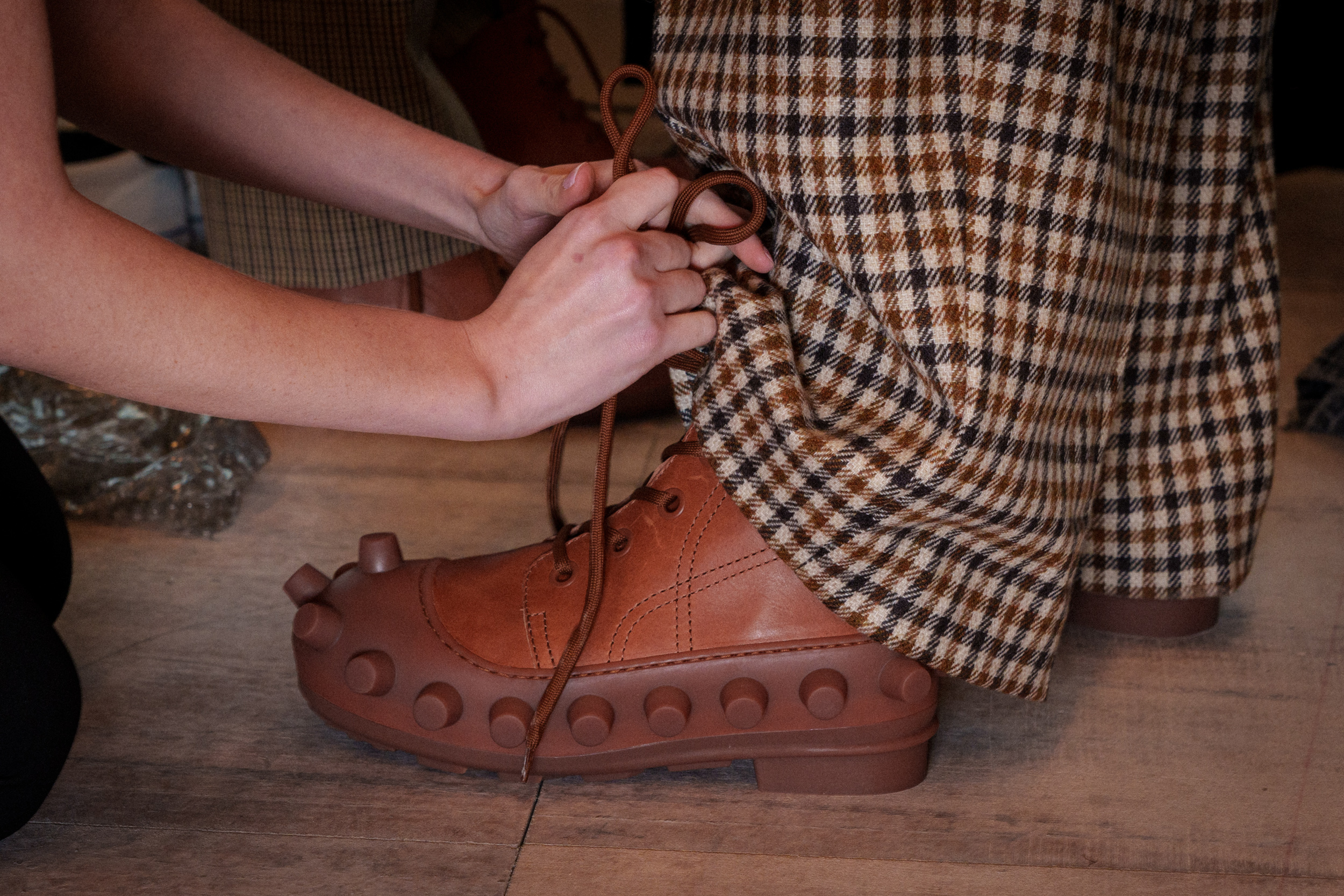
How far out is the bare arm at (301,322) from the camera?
1.85 ft

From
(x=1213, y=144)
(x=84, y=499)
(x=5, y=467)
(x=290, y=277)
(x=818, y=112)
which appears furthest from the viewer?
(x=290, y=277)

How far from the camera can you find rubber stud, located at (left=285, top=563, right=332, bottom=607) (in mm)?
875

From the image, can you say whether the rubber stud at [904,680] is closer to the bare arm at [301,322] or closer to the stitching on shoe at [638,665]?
the stitching on shoe at [638,665]

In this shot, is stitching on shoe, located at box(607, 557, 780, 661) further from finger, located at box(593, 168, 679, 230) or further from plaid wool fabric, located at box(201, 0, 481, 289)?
plaid wool fabric, located at box(201, 0, 481, 289)

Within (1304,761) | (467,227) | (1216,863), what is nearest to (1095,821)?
(1216,863)

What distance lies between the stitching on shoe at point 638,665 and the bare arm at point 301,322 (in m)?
0.20

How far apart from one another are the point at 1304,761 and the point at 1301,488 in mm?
543

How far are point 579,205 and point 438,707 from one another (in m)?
0.37

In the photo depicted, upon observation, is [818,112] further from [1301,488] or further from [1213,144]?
[1301,488]

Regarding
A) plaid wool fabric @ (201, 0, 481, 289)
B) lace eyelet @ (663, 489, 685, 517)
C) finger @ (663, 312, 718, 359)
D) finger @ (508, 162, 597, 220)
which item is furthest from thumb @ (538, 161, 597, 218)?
plaid wool fabric @ (201, 0, 481, 289)

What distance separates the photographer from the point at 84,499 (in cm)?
129

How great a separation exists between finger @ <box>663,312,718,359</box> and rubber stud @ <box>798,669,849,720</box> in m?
0.25

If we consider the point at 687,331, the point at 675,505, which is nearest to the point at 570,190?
the point at 687,331

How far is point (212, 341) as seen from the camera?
61 centimetres
